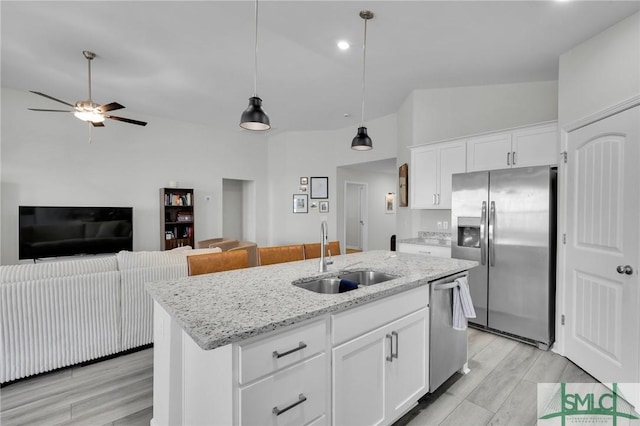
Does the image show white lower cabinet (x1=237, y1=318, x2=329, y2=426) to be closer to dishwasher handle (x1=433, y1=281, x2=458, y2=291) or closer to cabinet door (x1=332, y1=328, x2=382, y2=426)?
cabinet door (x1=332, y1=328, x2=382, y2=426)

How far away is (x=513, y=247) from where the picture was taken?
296 centimetres

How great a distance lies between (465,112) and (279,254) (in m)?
3.25

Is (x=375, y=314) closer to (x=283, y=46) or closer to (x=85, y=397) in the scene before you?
(x=85, y=397)

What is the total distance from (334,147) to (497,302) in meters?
4.63

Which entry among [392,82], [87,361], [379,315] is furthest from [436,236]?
[87,361]

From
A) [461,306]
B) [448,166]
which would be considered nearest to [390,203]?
[448,166]

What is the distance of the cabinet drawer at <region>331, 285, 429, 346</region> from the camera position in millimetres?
1417

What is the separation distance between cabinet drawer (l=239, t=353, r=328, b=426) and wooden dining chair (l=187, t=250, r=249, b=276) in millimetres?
1401

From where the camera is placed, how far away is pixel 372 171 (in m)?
8.08

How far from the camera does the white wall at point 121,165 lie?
4.48m

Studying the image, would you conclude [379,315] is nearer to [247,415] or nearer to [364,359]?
[364,359]

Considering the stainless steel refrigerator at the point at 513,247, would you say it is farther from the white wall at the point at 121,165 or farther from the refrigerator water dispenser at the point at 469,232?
the white wall at the point at 121,165

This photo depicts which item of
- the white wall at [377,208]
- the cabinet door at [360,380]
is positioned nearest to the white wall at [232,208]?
the white wall at [377,208]

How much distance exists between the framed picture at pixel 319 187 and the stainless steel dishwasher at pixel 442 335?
4671mm
